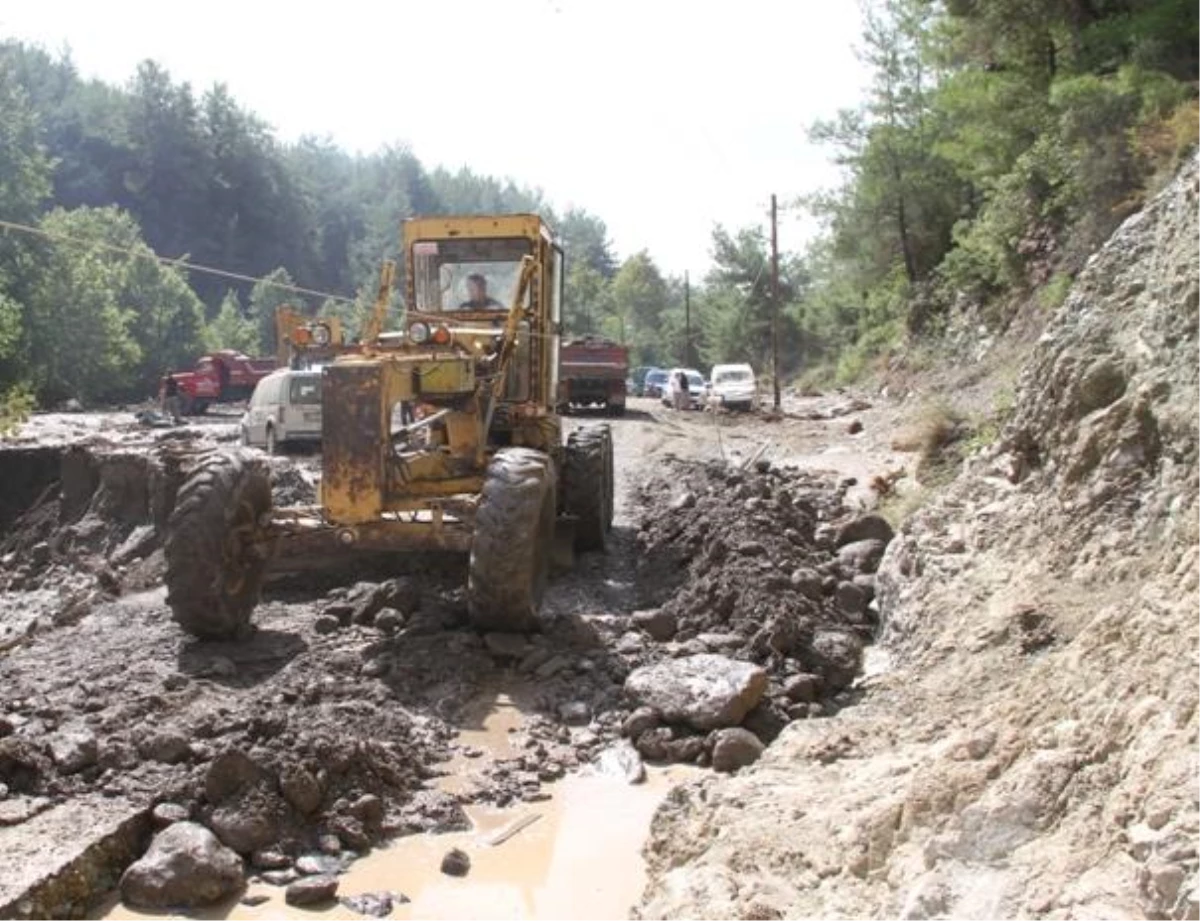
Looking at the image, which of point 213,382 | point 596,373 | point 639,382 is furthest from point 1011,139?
point 639,382

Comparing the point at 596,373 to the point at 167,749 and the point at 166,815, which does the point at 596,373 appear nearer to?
the point at 167,749

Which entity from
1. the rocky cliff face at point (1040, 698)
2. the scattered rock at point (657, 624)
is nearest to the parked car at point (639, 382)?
the scattered rock at point (657, 624)

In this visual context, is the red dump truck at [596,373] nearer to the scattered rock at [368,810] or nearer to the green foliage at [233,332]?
the scattered rock at [368,810]

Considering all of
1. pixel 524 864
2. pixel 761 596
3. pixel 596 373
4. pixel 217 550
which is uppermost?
pixel 596 373

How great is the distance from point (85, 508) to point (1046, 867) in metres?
13.9

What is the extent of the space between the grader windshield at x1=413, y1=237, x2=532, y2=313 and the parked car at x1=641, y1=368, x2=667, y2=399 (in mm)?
37755

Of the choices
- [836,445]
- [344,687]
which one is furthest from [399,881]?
[836,445]

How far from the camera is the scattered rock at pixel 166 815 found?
17.4 ft

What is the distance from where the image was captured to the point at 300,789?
5602 mm

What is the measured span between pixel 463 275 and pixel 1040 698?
723 cm

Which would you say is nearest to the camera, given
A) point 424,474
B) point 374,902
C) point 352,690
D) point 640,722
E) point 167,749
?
point 374,902

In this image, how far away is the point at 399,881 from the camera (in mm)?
5305

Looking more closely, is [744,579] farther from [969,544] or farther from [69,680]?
[69,680]

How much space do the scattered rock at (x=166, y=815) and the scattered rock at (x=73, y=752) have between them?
1.82 feet
